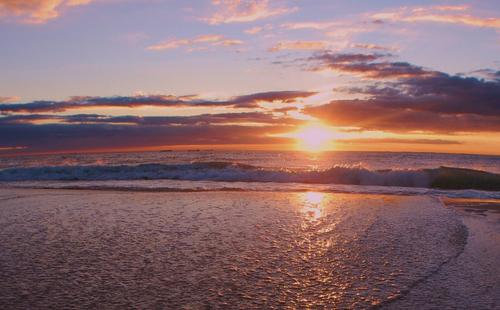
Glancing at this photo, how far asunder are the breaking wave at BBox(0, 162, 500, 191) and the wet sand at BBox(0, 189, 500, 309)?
536 inches

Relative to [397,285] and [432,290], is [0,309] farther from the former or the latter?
[432,290]

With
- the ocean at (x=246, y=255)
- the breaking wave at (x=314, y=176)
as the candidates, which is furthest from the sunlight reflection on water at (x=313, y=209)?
the breaking wave at (x=314, y=176)

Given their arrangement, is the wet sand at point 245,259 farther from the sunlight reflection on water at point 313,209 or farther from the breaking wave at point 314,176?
the breaking wave at point 314,176

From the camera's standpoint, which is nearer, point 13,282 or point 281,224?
point 13,282

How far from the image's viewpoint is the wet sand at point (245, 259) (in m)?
4.61

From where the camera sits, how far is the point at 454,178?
956 inches

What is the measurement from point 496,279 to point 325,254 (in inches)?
87.8

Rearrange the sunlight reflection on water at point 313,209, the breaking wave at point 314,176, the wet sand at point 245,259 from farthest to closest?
the breaking wave at point 314,176
the sunlight reflection on water at point 313,209
the wet sand at point 245,259

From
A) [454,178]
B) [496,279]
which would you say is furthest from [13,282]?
[454,178]

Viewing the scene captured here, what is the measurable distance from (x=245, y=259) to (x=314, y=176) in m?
19.7

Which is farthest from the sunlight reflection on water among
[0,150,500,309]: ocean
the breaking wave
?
the breaking wave

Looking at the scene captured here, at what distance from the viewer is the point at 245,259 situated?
20.2 feet

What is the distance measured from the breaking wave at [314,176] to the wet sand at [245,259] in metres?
13.6

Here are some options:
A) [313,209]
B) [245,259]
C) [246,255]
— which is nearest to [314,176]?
[313,209]
